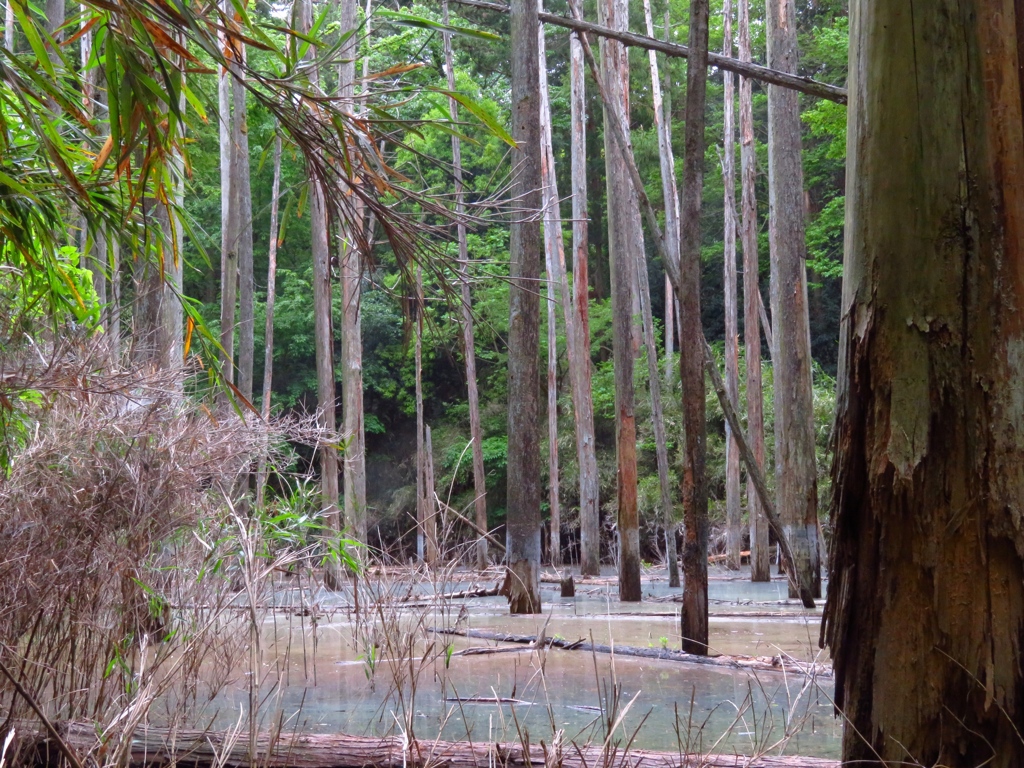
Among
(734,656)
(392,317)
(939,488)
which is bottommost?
(734,656)

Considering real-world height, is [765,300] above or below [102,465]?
above

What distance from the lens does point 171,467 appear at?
4.68 metres

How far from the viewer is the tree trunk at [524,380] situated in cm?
751

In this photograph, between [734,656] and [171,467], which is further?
[734,656]

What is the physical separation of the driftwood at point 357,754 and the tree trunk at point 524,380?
4270 millimetres

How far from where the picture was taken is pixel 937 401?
236 cm

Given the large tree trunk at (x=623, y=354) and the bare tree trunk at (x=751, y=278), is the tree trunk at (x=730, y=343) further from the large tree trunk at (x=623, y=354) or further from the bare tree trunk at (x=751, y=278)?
the large tree trunk at (x=623, y=354)

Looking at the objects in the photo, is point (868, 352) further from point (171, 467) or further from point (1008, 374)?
point (171, 467)

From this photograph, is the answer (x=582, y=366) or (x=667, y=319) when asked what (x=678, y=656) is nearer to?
(x=582, y=366)

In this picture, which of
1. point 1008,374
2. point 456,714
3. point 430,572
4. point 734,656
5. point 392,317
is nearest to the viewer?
point 1008,374

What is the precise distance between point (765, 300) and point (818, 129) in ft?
30.6

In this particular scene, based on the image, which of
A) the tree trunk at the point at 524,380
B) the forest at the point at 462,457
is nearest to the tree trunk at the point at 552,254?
the forest at the point at 462,457

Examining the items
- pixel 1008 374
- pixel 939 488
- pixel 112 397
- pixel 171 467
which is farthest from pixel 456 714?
pixel 1008 374

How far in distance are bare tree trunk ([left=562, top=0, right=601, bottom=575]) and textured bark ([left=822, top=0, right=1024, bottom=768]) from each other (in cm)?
1085
